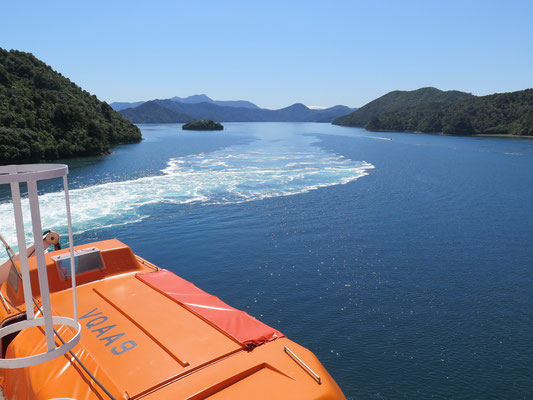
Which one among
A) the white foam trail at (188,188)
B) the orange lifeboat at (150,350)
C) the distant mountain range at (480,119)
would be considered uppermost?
the distant mountain range at (480,119)

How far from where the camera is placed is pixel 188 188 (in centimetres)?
3784

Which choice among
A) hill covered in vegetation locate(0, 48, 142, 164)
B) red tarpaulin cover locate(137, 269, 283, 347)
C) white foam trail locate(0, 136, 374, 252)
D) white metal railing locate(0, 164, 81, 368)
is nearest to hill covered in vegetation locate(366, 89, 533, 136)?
white foam trail locate(0, 136, 374, 252)

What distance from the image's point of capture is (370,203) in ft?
108

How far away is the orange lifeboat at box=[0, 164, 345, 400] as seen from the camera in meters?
6.07

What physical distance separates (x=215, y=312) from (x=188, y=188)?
30339 mm

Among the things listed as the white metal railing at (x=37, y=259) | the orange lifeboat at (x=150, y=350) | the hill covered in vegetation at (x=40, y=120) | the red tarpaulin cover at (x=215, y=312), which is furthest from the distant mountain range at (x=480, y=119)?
the white metal railing at (x=37, y=259)

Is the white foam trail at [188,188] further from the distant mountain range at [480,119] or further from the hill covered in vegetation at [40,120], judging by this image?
the distant mountain range at [480,119]

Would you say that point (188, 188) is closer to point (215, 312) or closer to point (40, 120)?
point (215, 312)

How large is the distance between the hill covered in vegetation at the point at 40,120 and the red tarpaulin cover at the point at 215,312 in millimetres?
54946

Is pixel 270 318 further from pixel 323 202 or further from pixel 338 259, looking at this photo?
pixel 323 202

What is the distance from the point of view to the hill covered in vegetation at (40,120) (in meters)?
56.7

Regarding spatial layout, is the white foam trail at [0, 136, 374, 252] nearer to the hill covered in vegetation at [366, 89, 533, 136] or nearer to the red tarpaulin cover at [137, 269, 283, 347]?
the red tarpaulin cover at [137, 269, 283, 347]

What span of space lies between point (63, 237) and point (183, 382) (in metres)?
20.8

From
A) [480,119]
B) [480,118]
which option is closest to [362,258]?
[480,119]
